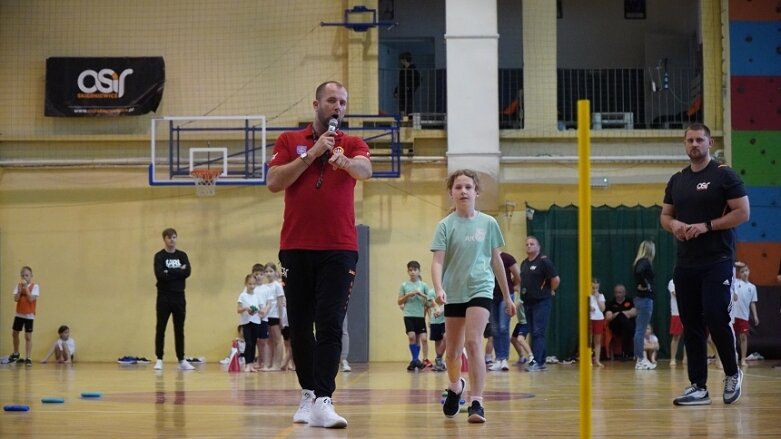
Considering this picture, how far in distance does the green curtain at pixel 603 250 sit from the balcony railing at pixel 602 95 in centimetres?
192

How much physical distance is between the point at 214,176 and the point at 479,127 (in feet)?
16.6

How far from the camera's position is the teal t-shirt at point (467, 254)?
23.9 ft

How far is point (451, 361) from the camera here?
7426 mm

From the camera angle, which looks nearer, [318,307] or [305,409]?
[318,307]

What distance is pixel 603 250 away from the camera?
2086 cm

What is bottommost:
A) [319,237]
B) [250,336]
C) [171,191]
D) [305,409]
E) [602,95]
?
[250,336]

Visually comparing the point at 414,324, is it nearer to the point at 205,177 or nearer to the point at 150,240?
the point at 205,177

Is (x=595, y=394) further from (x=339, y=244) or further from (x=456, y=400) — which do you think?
(x=339, y=244)

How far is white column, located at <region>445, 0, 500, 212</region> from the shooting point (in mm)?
20375

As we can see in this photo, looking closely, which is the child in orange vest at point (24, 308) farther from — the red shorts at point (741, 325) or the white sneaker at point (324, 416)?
the white sneaker at point (324, 416)

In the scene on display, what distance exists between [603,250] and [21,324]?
436 inches

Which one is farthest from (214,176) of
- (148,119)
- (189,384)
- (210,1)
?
(189,384)

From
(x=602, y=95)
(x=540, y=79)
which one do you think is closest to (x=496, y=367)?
(x=540, y=79)

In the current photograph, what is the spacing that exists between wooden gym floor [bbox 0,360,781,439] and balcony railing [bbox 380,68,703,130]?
8692 mm
